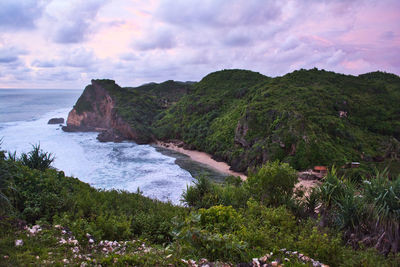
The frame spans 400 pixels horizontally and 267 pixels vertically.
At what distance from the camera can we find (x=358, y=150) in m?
30.6

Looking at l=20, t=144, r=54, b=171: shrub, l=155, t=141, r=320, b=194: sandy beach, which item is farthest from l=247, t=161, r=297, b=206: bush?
l=155, t=141, r=320, b=194: sandy beach

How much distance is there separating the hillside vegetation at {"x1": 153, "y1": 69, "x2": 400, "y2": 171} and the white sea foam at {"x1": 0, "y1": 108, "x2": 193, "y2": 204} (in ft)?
28.3

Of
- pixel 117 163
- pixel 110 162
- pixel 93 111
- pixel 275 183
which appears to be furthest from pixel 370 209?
pixel 93 111

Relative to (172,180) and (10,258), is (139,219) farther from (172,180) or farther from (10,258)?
(172,180)

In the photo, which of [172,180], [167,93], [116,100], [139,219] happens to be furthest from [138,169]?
[167,93]

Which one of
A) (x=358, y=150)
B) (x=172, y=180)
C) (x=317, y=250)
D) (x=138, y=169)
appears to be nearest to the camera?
(x=317, y=250)

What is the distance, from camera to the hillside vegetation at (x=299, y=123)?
98.2 ft

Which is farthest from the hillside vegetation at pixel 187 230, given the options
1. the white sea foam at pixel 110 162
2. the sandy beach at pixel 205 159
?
the sandy beach at pixel 205 159

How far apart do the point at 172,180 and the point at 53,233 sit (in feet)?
71.8

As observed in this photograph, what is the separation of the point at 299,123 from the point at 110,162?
2646cm

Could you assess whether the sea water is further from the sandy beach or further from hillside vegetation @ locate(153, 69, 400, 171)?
hillside vegetation @ locate(153, 69, 400, 171)

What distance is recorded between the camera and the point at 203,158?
39.0 metres

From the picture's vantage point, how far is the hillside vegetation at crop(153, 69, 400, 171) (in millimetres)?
29922

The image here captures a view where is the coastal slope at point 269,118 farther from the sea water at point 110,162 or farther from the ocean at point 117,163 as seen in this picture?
the sea water at point 110,162
